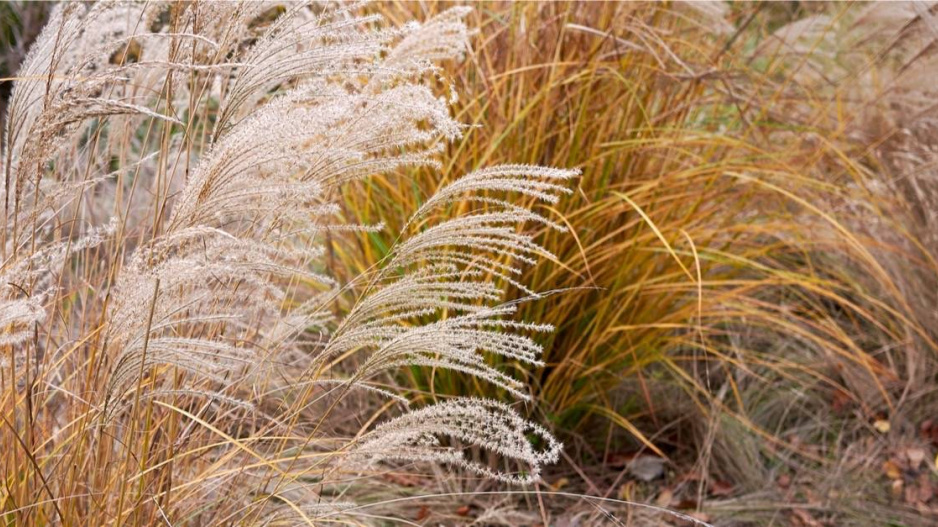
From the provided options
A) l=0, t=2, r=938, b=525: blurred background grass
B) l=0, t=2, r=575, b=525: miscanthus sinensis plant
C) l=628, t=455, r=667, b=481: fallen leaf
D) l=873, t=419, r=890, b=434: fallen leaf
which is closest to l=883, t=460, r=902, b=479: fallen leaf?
l=0, t=2, r=938, b=525: blurred background grass

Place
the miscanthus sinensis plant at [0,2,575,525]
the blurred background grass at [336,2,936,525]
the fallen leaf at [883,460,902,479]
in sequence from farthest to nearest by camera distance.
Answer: the fallen leaf at [883,460,902,479] → the blurred background grass at [336,2,936,525] → the miscanthus sinensis plant at [0,2,575,525]

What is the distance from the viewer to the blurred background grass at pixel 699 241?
300cm

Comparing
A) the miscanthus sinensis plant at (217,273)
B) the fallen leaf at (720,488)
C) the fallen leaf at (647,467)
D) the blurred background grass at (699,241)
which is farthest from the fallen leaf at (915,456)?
the miscanthus sinensis plant at (217,273)

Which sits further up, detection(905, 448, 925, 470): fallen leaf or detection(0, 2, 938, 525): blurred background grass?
detection(0, 2, 938, 525): blurred background grass

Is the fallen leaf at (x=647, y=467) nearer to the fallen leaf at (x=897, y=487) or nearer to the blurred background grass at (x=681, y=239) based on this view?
the blurred background grass at (x=681, y=239)

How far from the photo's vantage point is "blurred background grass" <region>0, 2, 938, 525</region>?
3.00m

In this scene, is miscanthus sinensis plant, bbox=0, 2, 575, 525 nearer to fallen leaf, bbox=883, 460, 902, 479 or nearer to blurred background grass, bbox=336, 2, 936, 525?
blurred background grass, bbox=336, 2, 936, 525

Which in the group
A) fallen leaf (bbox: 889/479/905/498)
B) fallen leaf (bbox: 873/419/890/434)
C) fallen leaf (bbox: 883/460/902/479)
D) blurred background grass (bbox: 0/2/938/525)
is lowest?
fallen leaf (bbox: 889/479/905/498)

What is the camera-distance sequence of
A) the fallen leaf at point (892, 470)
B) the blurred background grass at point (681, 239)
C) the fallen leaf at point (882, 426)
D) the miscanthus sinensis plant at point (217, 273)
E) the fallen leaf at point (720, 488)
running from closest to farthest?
the miscanthus sinensis plant at point (217, 273)
the blurred background grass at point (681, 239)
the fallen leaf at point (720, 488)
the fallen leaf at point (892, 470)
the fallen leaf at point (882, 426)

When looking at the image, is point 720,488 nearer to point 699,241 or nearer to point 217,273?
point 699,241

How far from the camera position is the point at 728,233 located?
3.32 meters

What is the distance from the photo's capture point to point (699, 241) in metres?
3.16

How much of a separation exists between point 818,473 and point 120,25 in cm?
247

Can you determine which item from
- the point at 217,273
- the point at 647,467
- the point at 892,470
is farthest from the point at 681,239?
the point at 217,273
